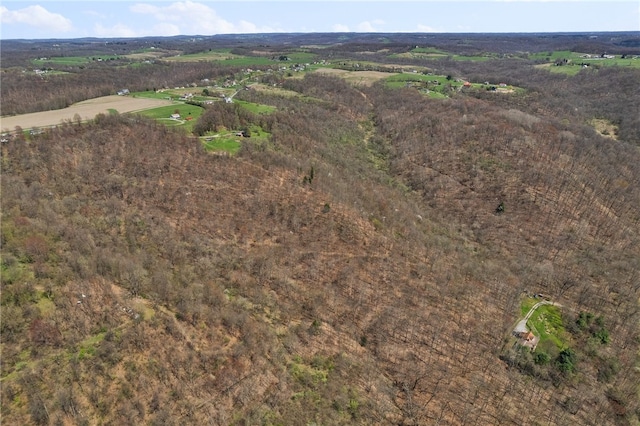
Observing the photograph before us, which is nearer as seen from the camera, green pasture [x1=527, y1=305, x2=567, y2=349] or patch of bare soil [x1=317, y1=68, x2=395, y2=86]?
green pasture [x1=527, y1=305, x2=567, y2=349]

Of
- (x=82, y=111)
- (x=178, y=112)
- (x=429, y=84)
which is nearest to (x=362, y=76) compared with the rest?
(x=429, y=84)

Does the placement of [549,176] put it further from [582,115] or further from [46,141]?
[46,141]

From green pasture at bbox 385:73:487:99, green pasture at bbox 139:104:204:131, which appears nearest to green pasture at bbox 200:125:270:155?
green pasture at bbox 139:104:204:131

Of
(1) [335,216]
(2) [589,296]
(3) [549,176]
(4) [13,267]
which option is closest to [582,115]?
(3) [549,176]

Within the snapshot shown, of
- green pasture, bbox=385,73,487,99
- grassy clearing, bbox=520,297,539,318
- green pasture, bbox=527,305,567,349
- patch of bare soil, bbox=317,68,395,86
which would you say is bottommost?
green pasture, bbox=527,305,567,349

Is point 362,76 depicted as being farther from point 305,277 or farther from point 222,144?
point 305,277

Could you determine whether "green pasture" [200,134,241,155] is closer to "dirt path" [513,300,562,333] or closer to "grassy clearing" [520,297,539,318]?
"grassy clearing" [520,297,539,318]
